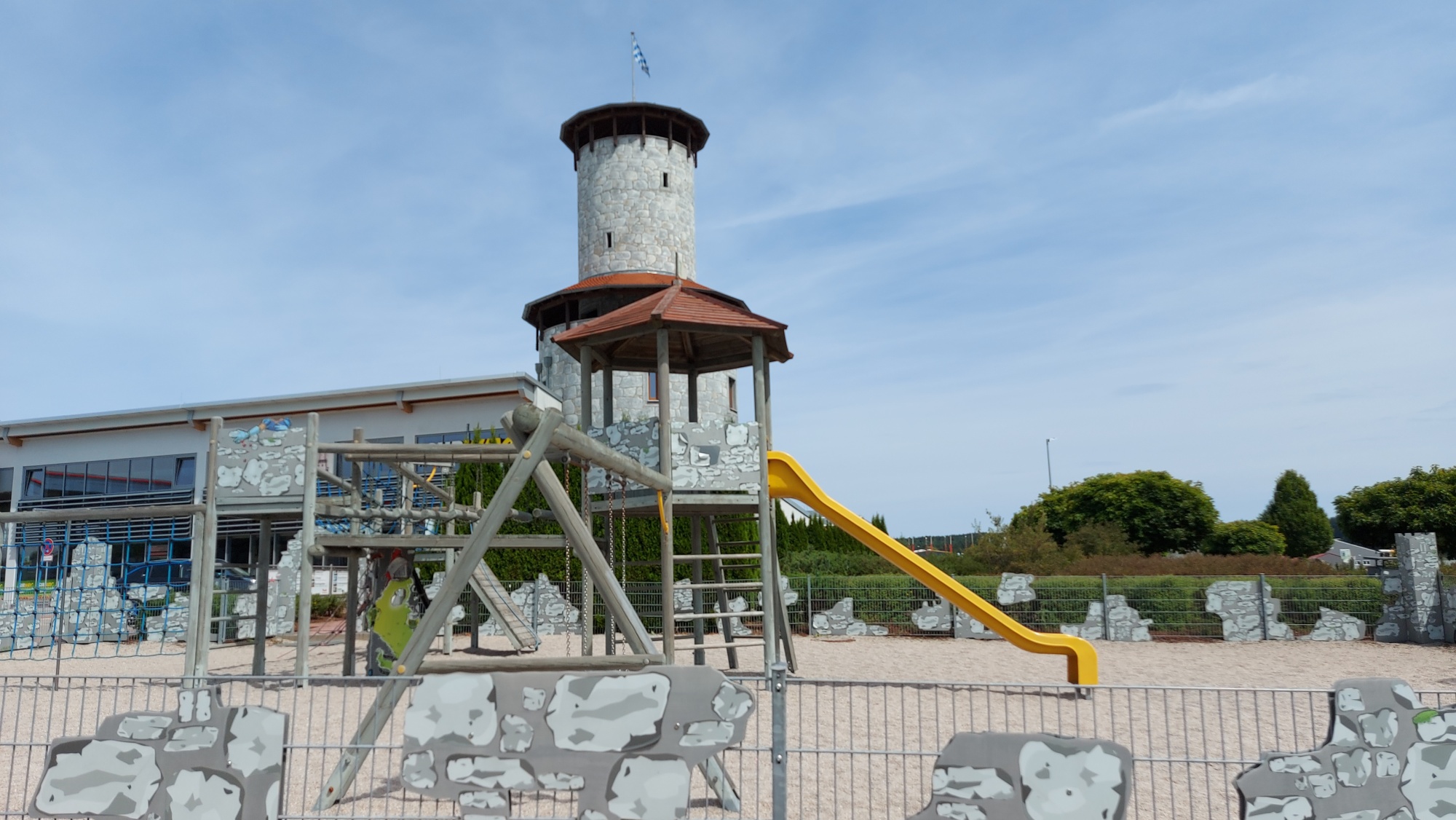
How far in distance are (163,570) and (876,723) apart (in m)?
28.5

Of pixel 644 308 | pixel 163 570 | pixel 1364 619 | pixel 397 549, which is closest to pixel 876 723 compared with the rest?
pixel 644 308

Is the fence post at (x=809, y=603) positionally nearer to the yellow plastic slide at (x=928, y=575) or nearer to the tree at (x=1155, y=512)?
the yellow plastic slide at (x=928, y=575)

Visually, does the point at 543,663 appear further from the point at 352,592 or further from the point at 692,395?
the point at 692,395

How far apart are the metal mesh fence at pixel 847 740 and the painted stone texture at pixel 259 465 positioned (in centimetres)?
221

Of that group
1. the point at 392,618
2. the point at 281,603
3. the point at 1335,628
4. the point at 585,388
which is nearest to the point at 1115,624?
the point at 1335,628

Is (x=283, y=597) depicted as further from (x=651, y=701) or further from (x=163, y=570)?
(x=651, y=701)

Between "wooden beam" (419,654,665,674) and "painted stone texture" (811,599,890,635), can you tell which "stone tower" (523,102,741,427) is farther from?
"wooden beam" (419,654,665,674)

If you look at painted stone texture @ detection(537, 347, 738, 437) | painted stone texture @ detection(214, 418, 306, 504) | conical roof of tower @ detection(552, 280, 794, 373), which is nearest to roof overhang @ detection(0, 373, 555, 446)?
painted stone texture @ detection(537, 347, 738, 437)

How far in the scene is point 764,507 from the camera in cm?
1133

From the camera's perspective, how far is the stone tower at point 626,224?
30.8 meters

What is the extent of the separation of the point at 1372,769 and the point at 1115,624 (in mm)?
15541

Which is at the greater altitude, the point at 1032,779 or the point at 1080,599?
the point at 1032,779

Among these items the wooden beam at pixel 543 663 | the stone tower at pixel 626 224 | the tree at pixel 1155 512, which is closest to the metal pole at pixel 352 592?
the wooden beam at pixel 543 663

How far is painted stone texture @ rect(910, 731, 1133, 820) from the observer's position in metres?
4.59
